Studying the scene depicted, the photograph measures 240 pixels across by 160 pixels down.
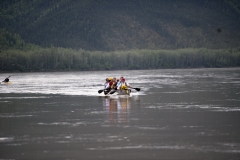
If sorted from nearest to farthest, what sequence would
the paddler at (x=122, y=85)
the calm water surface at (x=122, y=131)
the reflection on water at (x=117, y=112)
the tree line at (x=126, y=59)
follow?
the calm water surface at (x=122, y=131), the reflection on water at (x=117, y=112), the paddler at (x=122, y=85), the tree line at (x=126, y=59)

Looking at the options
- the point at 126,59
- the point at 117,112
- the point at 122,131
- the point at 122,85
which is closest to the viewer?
the point at 122,131

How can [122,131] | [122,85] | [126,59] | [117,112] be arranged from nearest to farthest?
1. [122,131]
2. [117,112]
3. [122,85]
4. [126,59]

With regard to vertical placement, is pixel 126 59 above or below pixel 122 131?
above

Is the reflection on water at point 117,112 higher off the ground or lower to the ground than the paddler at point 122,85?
lower

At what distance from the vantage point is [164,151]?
17047 mm

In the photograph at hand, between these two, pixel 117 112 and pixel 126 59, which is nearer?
pixel 117 112

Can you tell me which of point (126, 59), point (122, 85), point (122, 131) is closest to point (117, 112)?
point (122, 131)

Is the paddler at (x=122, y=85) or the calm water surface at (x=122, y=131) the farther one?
the paddler at (x=122, y=85)

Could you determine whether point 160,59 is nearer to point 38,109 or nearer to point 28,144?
point 38,109

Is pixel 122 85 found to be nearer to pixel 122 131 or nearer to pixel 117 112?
pixel 117 112

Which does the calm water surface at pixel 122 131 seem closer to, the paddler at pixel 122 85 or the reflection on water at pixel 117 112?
the reflection on water at pixel 117 112

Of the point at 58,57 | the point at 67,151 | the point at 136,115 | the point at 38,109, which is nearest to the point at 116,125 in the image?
the point at 136,115

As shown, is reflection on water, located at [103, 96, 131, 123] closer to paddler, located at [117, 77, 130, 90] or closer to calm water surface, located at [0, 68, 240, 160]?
calm water surface, located at [0, 68, 240, 160]

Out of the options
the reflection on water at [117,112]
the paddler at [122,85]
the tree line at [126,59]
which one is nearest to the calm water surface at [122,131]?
the reflection on water at [117,112]
